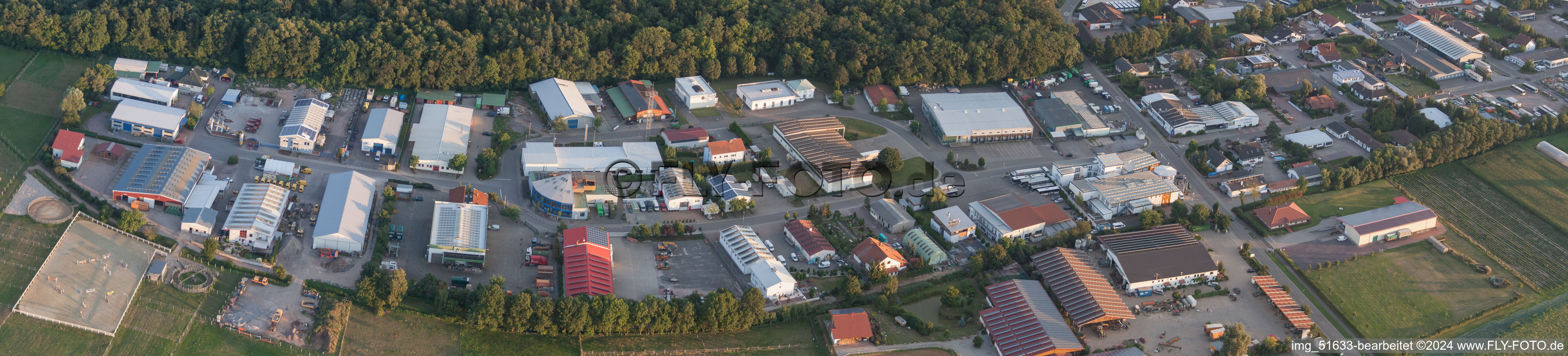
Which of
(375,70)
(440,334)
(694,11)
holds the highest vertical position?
(694,11)

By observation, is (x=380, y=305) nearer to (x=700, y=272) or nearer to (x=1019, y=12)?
(x=700, y=272)

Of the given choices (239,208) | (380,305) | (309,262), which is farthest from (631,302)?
(239,208)

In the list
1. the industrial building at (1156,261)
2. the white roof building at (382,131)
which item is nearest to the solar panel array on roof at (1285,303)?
the industrial building at (1156,261)

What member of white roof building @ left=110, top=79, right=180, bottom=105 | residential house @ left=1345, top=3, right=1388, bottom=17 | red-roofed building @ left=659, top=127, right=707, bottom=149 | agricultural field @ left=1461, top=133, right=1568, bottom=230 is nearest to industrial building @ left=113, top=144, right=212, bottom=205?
white roof building @ left=110, top=79, right=180, bottom=105

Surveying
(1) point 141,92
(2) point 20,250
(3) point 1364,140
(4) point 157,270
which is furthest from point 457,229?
(3) point 1364,140

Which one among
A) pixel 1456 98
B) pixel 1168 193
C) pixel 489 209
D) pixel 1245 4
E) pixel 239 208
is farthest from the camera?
pixel 1245 4

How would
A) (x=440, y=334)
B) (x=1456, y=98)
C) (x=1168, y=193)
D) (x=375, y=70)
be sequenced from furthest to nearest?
Answer: (x=1456, y=98) → (x=375, y=70) → (x=1168, y=193) → (x=440, y=334)

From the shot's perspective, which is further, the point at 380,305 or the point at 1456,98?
the point at 1456,98
